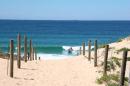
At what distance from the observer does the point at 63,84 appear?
19.0 m

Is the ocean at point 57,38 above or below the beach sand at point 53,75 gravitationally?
above

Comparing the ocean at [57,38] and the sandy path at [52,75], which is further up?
the ocean at [57,38]

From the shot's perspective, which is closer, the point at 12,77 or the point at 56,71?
the point at 12,77

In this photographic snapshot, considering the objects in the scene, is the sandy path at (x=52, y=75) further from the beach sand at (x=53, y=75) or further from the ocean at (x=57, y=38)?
the ocean at (x=57, y=38)

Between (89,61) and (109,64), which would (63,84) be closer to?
(109,64)

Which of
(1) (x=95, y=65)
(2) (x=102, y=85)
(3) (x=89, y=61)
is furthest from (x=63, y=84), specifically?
(3) (x=89, y=61)

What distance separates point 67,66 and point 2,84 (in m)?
8.29

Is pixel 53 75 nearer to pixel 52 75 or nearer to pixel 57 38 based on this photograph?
pixel 52 75

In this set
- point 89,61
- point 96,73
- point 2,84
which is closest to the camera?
point 2,84

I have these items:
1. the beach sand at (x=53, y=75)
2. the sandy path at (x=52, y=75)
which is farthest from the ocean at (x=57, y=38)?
the sandy path at (x=52, y=75)

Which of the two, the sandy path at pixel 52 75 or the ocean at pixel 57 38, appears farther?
the ocean at pixel 57 38

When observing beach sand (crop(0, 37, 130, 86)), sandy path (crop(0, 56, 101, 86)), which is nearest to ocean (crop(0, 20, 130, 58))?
beach sand (crop(0, 37, 130, 86))

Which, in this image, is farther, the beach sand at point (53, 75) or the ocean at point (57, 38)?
the ocean at point (57, 38)

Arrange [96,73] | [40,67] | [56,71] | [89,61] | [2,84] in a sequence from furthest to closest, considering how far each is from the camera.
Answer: [89,61] → [40,67] → [56,71] → [96,73] → [2,84]
